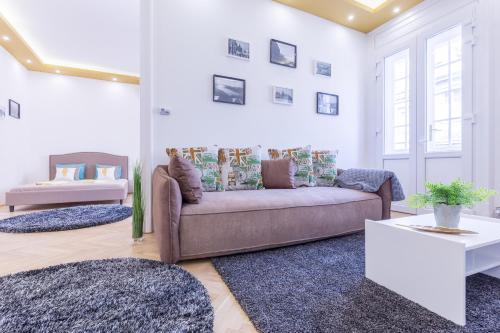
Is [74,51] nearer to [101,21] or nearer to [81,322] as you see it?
[101,21]

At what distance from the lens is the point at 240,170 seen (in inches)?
100.0

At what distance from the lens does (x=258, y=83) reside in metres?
3.04

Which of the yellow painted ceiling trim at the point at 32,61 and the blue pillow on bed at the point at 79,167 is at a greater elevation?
the yellow painted ceiling trim at the point at 32,61

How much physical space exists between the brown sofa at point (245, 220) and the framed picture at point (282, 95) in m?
1.45

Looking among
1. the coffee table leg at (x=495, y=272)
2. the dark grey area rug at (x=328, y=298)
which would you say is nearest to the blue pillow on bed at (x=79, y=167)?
the dark grey area rug at (x=328, y=298)

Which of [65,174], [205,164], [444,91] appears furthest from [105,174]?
[444,91]

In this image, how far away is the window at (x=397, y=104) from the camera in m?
3.41

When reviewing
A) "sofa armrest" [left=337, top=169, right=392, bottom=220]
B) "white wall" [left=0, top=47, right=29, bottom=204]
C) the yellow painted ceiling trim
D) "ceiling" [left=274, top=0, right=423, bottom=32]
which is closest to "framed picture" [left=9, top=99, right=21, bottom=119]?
"white wall" [left=0, top=47, right=29, bottom=204]

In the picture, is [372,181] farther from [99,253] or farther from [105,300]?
[99,253]

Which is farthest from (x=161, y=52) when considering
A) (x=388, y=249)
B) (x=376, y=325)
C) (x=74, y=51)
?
(x=74, y=51)

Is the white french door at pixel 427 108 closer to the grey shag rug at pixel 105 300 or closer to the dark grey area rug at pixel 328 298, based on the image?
the dark grey area rug at pixel 328 298

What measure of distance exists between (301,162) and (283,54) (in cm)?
151

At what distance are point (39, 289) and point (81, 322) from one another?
50 cm

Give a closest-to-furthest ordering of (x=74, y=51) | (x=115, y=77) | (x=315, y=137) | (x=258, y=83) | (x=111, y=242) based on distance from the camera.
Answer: (x=111, y=242) → (x=258, y=83) → (x=315, y=137) → (x=74, y=51) → (x=115, y=77)
